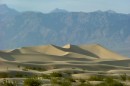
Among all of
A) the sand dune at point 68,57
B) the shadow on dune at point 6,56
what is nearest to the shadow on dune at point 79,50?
the sand dune at point 68,57

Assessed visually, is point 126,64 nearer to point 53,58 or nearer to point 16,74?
point 53,58

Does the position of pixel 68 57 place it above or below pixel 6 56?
below

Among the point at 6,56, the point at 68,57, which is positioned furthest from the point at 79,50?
the point at 6,56

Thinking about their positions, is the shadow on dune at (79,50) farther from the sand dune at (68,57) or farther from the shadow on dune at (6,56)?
the shadow on dune at (6,56)

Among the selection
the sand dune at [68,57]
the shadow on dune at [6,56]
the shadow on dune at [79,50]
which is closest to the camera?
the sand dune at [68,57]

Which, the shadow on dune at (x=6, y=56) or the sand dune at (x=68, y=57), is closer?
the sand dune at (x=68, y=57)

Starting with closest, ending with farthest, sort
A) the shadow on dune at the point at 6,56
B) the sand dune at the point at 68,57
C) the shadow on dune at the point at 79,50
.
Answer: the sand dune at the point at 68,57 < the shadow on dune at the point at 6,56 < the shadow on dune at the point at 79,50

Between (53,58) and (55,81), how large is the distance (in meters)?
49.4

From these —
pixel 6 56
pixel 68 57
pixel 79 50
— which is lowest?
pixel 68 57

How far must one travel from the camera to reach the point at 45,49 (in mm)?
88188

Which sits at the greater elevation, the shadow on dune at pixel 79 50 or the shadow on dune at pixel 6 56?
the shadow on dune at pixel 79 50

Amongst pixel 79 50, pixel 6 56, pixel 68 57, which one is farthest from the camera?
pixel 79 50

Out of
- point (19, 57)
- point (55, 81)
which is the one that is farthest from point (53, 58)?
point (55, 81)

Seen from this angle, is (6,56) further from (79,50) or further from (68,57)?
(79,50)
